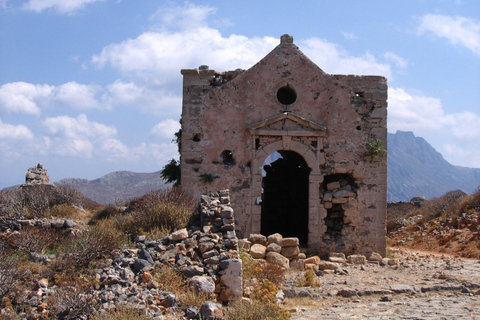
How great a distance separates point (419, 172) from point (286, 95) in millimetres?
72724

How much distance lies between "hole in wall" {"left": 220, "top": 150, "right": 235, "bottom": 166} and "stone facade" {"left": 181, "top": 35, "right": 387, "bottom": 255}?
28mm

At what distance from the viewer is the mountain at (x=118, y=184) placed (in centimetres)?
4972

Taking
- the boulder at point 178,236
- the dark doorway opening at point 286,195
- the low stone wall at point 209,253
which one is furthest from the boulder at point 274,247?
the dark doorway opening at point 286,195

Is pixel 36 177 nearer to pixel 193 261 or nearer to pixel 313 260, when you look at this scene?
pixel 313 260

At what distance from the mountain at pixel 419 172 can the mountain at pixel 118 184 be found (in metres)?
33.2

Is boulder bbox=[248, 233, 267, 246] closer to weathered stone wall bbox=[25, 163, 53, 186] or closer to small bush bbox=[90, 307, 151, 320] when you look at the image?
small bush bbox=[90, 307, 151, 320]

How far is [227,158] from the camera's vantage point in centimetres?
1348

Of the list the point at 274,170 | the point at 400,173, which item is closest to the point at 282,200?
the point at 274,170

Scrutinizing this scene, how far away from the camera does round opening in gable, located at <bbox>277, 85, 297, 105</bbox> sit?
1385 centimetres

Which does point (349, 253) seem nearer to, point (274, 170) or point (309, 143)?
point (309, 143)

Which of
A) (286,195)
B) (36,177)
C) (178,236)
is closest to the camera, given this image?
(178,236)

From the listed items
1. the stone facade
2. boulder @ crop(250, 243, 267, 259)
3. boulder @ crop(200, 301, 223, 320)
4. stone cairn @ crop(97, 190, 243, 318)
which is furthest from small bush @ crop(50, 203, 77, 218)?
boulder @ crop(200, 301, 223, 320)

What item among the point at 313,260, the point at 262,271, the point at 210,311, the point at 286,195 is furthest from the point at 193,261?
the point at 286,195

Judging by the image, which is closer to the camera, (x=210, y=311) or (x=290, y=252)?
(x=210, y=311)
